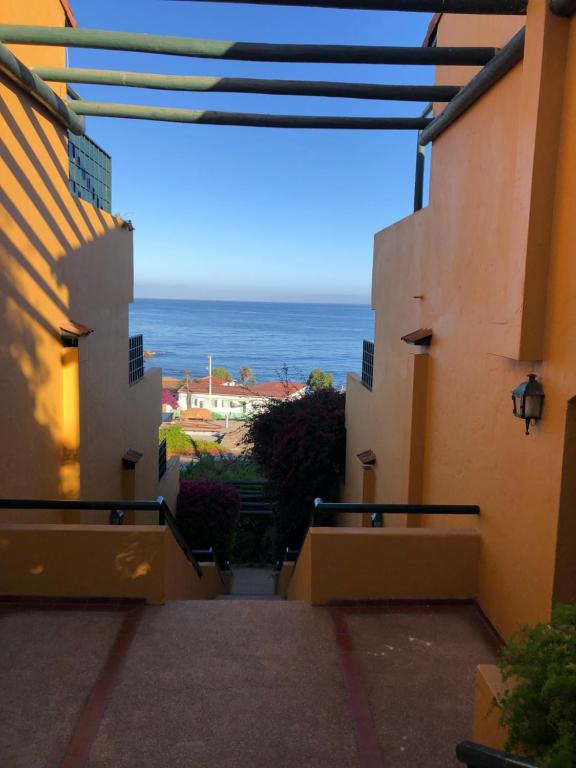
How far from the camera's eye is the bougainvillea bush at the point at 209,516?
13.9 meters

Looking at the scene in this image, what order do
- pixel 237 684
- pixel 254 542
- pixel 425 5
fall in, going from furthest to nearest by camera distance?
pixel 254 542 → pixel 425 5 → pixel 237 684

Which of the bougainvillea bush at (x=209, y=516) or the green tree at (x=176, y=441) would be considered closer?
the bougainvillea bush at (x=209, y=516)

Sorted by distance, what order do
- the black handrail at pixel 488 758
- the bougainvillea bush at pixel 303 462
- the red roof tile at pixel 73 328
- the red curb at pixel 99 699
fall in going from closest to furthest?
the black handrail at pixel 488 758 → the red curb at pixel 99 699 → the red roof tile at pixel 73 328 → the bougainvillea bush at pixel 303 462

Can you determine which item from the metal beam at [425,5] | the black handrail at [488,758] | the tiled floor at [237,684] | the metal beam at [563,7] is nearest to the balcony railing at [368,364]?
the tiled floor at [237,684]

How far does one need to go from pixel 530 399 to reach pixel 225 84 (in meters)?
3.86

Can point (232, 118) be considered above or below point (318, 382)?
above

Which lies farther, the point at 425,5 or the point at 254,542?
the point at 254,542

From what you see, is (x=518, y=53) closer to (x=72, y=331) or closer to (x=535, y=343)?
(x=535, y=343)

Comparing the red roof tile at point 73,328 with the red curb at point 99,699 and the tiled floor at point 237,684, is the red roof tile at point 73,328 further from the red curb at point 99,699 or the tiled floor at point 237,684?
the red curb at point 99,699

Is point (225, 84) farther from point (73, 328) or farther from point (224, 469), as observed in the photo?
point (224, 469)

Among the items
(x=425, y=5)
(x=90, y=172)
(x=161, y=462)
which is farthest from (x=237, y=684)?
(x=161, y=462)

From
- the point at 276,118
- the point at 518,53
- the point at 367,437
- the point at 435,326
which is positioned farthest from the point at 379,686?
the point at 367,437

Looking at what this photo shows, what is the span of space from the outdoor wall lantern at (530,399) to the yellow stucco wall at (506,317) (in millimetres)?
54

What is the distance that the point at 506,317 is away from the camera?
397 cm
